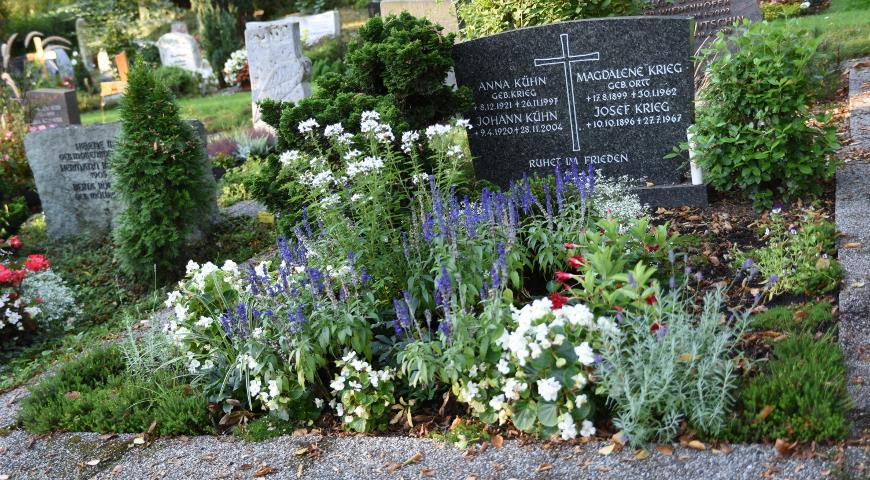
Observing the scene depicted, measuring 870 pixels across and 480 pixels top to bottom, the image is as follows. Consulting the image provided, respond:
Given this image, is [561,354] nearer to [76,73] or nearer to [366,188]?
[366,188]

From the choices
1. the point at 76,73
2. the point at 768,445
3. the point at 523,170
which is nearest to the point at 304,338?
the point at 768,445

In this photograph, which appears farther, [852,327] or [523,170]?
[523,170]

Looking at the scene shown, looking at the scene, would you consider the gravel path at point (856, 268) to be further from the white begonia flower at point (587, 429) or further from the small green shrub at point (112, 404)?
the small green shrub at point (112, 404)

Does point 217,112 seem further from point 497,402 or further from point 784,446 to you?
point 784,446

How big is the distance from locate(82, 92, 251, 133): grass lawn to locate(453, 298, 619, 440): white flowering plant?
11.1m

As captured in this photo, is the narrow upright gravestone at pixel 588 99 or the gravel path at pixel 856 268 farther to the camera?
the narrow upright gravestone at pixel 588 99

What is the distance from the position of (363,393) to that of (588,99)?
12.4 ft

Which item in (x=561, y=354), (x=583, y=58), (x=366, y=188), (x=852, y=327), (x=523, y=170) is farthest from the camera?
(x=523, y=170)

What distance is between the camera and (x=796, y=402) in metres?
3.22

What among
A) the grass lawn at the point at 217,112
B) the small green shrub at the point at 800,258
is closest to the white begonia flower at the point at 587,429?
the small green shrub at the point at 800,258

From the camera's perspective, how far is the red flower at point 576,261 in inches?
161

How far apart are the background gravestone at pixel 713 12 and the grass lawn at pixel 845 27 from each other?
34 centimetres

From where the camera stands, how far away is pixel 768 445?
312cm

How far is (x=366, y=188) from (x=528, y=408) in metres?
1.88
